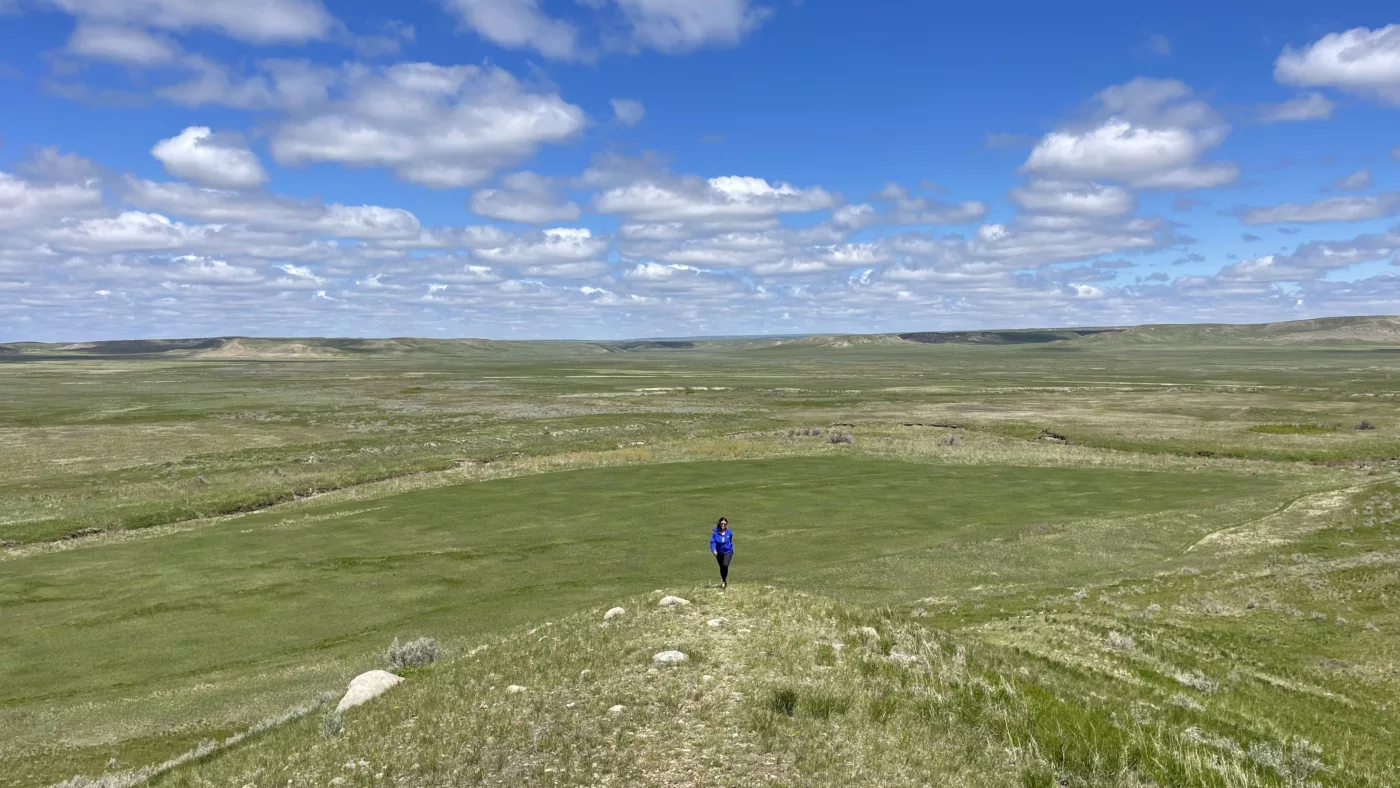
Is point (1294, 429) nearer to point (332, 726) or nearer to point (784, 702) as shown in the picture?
point (784, 702)

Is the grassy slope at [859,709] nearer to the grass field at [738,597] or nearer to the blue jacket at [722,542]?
the grass field at [738,597]

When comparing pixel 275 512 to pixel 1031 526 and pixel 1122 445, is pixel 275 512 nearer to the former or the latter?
pixel 1031 526

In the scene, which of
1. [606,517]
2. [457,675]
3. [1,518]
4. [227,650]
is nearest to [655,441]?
[606,517]

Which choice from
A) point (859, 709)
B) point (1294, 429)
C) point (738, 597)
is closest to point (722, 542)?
point (738, 597)

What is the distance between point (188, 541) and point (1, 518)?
1597 cm

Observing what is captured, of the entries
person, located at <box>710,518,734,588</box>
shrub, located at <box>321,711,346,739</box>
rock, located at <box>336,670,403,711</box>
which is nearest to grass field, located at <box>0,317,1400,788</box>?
shrub, located at <box>321,711,346,739</box>

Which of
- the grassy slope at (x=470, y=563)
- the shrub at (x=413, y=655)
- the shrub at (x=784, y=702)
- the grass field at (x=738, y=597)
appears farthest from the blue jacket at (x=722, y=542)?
the shrub at (x=784, y=702)

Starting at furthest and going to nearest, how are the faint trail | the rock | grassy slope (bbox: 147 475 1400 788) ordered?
the faint trail → the rock → grassy slope (bbox: 147 475 1400 788)

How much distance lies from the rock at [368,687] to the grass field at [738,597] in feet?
2.53

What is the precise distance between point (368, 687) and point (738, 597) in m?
10.0

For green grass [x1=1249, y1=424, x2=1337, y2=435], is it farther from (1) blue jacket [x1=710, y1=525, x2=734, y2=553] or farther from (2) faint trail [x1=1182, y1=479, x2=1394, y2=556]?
(1) blue jacket [x1=710, y1=525, x2=734, y2=553]

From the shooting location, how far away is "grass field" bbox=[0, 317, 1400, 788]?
14.3 metres

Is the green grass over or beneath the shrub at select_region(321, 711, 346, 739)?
beneath

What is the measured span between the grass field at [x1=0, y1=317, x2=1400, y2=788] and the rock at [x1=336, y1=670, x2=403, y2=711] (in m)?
0.77
